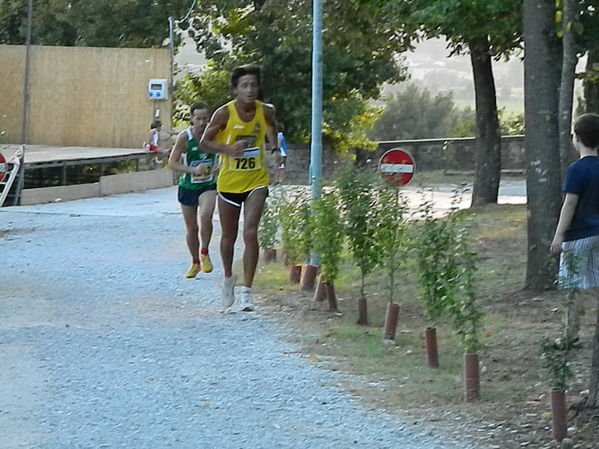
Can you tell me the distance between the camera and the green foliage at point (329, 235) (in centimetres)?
1105

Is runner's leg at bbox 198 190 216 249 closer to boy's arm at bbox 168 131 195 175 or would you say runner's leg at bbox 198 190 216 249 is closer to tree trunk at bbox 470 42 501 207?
boy's arm at bbox 168 131 195 175

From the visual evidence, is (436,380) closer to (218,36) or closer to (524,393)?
(524,393)

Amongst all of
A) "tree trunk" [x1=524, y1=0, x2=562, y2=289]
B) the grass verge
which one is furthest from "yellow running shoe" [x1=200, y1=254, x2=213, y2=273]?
"tree trunk" [x1=524, y1=0, x2=562, y2=289]

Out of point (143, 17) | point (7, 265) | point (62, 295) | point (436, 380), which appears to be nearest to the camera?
point (436, 380)

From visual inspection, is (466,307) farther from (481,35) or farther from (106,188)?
(106,188)

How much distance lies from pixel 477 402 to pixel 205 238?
233 inches

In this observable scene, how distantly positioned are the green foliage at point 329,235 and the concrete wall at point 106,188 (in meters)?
14.3

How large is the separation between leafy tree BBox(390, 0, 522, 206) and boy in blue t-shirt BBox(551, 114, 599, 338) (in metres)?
5.87

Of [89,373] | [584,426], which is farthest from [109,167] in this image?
[584,426]

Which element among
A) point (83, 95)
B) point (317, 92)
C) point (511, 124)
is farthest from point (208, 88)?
point (317, 92)

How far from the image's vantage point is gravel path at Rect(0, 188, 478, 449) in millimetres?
6863

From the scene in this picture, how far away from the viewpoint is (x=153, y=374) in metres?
8.41

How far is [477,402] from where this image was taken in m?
7.56

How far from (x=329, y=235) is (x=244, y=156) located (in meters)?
0.98
